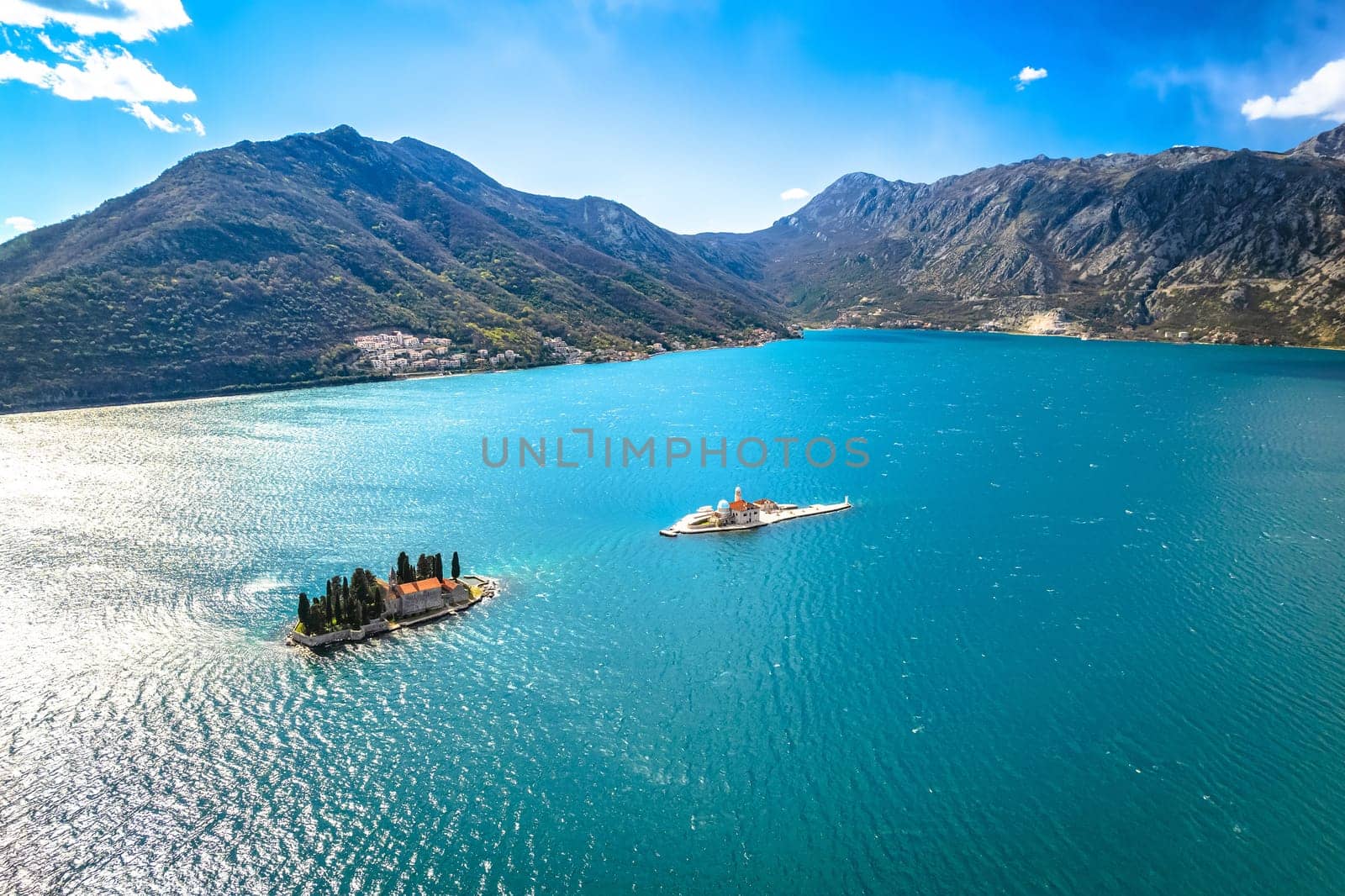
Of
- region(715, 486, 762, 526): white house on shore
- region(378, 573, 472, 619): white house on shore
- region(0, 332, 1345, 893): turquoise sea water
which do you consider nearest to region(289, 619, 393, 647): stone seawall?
region(378, 573, 472, 619): white house on shore

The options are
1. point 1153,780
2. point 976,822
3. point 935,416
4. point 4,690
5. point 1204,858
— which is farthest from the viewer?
point 935,416

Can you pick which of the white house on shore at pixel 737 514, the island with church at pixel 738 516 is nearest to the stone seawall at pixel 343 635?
the island with church at pixel 738 516

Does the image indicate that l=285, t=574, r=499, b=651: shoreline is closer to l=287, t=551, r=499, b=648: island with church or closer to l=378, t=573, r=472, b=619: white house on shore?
l=287, t=551, r=499, b=648: island with church

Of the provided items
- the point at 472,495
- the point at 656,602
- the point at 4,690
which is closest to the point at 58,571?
the point at 4,690

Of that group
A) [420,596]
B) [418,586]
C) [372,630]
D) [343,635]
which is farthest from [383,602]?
[343,635]

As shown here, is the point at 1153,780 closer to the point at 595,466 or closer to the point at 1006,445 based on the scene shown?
the point at 595,466

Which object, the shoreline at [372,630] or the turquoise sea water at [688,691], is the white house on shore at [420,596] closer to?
the shoreline at [372,630]
